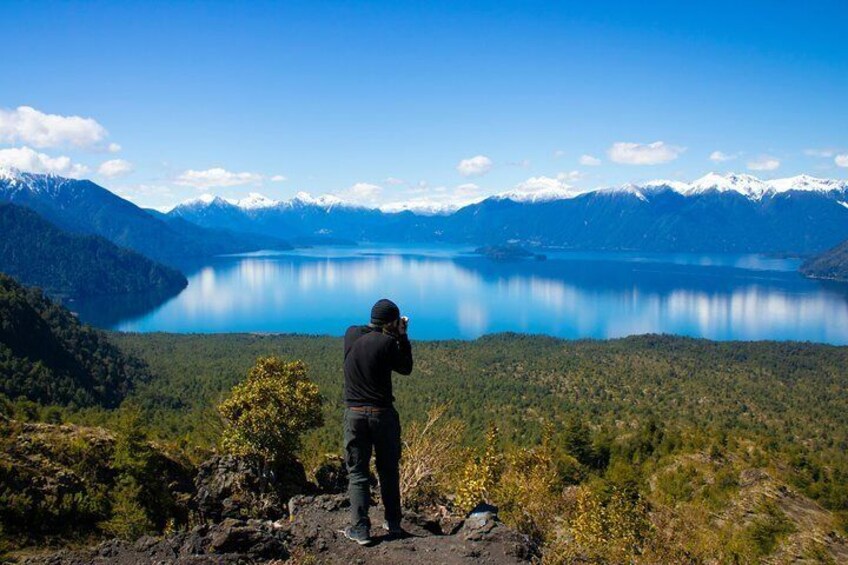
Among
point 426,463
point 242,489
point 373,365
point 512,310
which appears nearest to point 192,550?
point 373,365

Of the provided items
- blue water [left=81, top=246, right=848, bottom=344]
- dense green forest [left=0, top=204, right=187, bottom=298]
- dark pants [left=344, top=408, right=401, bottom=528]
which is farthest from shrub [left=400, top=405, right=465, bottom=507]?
dense green forest [left=0, top=204, right=187, bottom=298]

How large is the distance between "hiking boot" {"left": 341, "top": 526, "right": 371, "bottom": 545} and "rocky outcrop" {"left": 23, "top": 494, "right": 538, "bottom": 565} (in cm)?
7

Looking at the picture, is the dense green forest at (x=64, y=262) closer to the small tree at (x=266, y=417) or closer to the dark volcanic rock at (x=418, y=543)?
the small tree at (x=266, y=417)

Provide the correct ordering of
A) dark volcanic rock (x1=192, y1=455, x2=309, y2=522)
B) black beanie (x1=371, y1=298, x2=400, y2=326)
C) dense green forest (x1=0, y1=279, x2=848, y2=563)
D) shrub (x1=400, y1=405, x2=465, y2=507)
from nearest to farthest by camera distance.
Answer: black beanie (x1=371, y1=298, x2=400, y2=326)
dense green forest (x1=0, y1=279, x2=848, y2=563)
shrub (x1=400, y1=405, x2=465, y2=507)
dark volcanic rock (x1=192, y1=455, x2=309, y2=522)

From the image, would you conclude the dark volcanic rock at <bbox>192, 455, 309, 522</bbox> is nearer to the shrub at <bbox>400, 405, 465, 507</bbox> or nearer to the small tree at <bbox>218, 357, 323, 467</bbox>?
the small tree at <bbox>218, 357, 323, 467</bbox>

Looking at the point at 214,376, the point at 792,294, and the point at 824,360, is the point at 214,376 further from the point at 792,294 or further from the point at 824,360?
the point at 792,294

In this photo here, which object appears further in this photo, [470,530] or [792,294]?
[792,294]

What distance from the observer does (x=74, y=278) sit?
177 m

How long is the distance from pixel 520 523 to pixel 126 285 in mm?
210573

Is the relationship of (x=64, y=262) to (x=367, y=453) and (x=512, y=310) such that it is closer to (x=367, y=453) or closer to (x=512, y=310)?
(x=512, y=310)

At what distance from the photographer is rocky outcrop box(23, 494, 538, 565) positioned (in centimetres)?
580

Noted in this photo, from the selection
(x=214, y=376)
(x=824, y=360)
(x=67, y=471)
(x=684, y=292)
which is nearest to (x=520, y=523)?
(x=67, y=471)

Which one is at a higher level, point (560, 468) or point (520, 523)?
point (520, 523)

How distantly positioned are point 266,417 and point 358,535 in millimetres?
Answer: 4405
